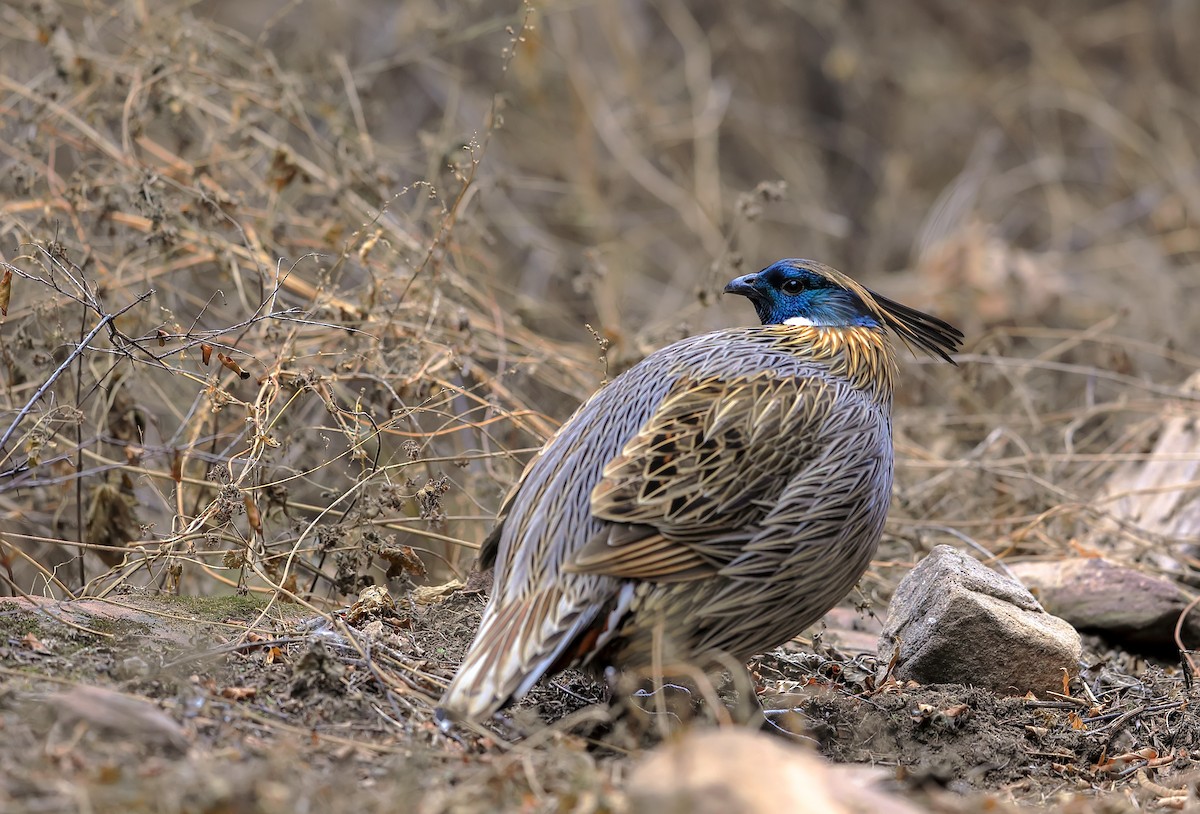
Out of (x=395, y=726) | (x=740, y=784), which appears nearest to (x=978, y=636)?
(x=395, y=726)

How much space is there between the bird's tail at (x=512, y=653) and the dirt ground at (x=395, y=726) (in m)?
0.13

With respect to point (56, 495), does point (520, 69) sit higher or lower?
higher

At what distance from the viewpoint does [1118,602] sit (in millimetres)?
5527

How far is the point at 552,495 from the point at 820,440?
87 centimetres

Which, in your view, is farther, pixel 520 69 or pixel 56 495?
pixel 520 69

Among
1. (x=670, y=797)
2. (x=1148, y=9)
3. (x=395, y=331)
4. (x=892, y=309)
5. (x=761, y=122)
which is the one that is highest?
(x=1148, y=9)

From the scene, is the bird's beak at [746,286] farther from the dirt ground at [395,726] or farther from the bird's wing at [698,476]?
the dirt ground at [395,726]

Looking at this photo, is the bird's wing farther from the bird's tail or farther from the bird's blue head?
the bird's blue head

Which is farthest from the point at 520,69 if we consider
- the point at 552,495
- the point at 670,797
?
the point at 670,797

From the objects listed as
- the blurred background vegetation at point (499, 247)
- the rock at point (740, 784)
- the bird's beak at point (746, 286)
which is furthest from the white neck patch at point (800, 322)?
the rock at point (740, 784)

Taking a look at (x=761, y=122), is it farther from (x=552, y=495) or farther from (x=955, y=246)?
(x=552, y=495)

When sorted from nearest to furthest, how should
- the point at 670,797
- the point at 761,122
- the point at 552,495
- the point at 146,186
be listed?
1. the point at 670,797
2. the point at 552,495
3. the point at 146,186
4. the point at 761,122

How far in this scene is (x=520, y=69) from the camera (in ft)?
33.2

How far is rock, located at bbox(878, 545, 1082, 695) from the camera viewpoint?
15.3 ft
